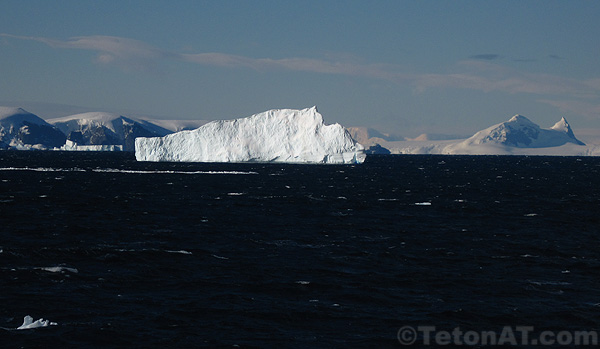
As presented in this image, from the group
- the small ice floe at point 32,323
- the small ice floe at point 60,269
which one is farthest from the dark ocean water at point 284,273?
the small ice floe at point 32,323

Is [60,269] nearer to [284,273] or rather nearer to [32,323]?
[32,323]

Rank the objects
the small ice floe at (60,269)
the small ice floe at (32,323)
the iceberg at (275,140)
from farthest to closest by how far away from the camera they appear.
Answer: the iceberg at (275,140) → the small ice floe at (60,269) → the small ice floe at (32,323)

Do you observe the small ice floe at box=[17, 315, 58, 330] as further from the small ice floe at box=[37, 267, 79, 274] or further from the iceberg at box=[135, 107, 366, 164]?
the iceberg at box=[135, 107, 366, 164]

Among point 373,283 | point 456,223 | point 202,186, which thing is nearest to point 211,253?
point 373,283

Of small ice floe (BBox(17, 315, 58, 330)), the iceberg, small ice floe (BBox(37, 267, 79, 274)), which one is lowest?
small ice floe (BBox(17, 315, 58, 330))

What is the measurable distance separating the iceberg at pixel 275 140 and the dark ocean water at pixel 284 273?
2736 inches

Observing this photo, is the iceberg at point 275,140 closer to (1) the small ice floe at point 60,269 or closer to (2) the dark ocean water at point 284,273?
(2) the dark ocean water at point 284,273

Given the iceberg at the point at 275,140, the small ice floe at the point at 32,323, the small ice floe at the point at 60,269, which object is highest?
the iceberg at the point at 275,140

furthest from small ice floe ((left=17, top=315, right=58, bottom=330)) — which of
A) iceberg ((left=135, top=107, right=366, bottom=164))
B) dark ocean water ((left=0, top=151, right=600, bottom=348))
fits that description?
iceberg ((left=135, top=107, right=366, bottom=164))

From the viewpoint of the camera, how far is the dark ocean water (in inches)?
677

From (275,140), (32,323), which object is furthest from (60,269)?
(275,140)

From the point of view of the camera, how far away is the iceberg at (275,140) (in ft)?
378

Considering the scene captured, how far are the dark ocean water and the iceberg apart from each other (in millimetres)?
69491

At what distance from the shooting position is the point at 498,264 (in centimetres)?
2558
